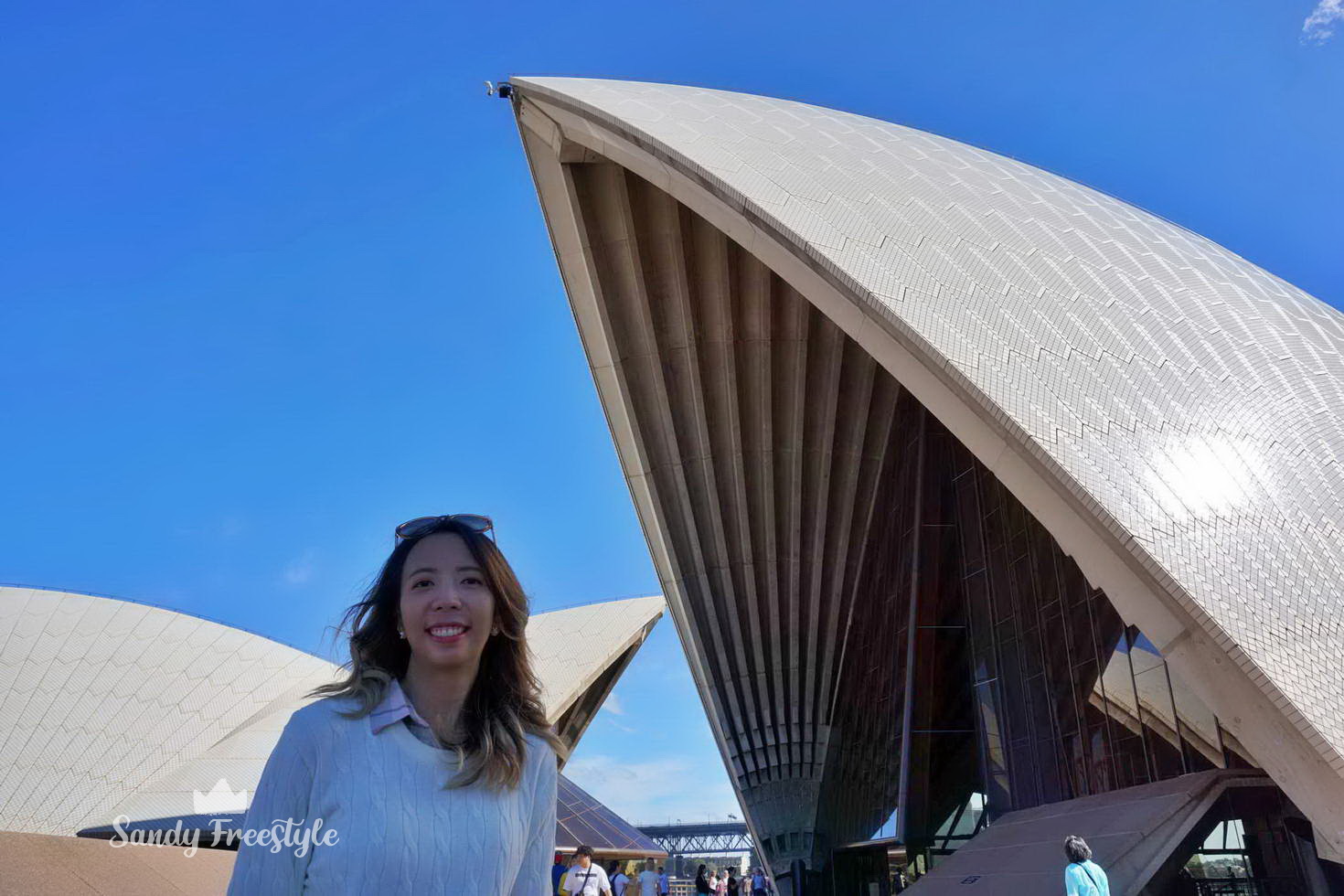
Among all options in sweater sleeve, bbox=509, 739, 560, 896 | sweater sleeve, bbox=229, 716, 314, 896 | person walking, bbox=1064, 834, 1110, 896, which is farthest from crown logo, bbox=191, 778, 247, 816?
sweater sleeve, bbox=229, 716, 314, 896

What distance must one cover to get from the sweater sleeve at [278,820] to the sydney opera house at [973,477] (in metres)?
5.73

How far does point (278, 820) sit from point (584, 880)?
6355mm

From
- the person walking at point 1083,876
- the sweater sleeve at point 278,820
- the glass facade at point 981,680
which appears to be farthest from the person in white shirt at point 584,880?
the sweater sleeve at point 278,820

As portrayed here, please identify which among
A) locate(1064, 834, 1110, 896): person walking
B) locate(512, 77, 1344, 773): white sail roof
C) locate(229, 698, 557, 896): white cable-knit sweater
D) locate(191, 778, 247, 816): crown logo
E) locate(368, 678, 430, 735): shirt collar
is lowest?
locate(1064, 834, 1110, 896): person walking

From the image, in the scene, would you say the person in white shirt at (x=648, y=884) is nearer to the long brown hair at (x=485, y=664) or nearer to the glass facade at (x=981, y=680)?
the glass facade at (x=981, y=680)

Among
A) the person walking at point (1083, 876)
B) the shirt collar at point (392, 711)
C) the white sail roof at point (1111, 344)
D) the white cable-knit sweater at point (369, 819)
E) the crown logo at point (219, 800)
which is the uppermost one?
the white sail roof at point (1111, 344)

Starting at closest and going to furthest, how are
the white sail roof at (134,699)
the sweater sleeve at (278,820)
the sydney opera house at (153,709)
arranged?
the sweater sleeve at (278,820) → the sydney opera house at (153,709) → the white sail roof at (134,699)

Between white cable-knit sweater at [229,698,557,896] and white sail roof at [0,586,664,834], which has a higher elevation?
white sail roof at [0,586,664,834]

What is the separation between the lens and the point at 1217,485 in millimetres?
6535

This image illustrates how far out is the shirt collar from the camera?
1.50m

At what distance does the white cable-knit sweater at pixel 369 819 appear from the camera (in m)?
1.35

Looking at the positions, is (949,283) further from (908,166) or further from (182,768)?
(182,768)

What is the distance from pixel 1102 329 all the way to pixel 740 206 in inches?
134

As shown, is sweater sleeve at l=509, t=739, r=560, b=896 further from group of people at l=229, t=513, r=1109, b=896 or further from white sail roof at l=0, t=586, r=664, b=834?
white sail roof at l=0, t=586, r=664, b=834
